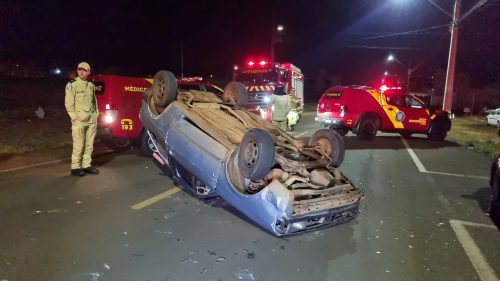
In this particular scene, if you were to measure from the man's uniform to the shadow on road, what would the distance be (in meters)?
7.44

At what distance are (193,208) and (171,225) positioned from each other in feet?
2.31

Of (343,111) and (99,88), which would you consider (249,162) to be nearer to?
(99,88)

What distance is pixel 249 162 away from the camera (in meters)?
4.38

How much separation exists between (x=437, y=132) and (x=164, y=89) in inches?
476

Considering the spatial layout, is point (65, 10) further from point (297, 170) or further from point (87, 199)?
point (297, 170)

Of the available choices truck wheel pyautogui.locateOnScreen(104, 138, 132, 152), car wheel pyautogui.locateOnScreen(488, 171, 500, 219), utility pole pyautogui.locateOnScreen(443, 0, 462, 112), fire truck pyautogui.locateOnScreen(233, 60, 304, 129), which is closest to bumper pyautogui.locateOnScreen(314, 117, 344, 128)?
fire truck pyautogui.locateOnScreen(233, 60, 304, 129)

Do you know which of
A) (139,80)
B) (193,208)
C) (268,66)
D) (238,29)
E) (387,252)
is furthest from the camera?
(238,29)

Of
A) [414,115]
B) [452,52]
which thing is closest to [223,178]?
[414,115]

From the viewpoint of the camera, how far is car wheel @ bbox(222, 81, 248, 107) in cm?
711

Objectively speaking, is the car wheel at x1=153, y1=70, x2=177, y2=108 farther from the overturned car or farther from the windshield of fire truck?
the windshield of fire truck

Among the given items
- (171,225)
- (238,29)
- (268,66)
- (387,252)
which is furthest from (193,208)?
(238,29)

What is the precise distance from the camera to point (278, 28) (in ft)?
106

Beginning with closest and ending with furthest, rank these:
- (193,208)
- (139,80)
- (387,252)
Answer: (387,252)
(193,208)
(139,80)

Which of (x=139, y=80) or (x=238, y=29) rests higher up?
(x=238, y=29)
